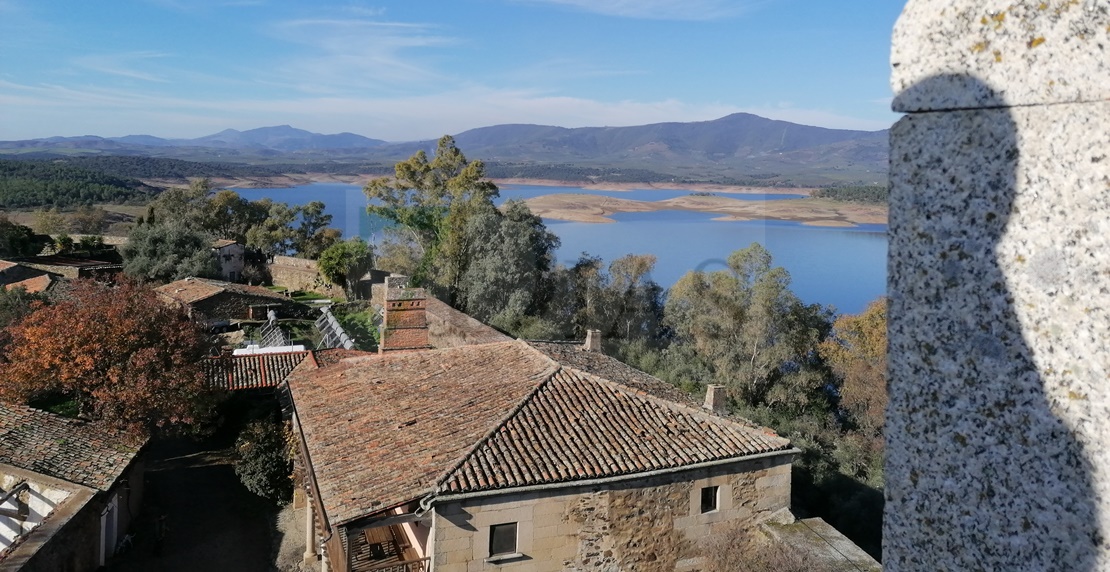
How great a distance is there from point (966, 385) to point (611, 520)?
8.91 metres

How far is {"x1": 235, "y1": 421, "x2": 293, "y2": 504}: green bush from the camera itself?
15.1 meters

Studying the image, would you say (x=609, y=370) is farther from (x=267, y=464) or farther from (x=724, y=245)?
(x=724, y=245)

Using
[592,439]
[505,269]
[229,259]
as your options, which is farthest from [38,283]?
[592,439]

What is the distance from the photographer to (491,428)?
10.7 m

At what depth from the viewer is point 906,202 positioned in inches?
63.4

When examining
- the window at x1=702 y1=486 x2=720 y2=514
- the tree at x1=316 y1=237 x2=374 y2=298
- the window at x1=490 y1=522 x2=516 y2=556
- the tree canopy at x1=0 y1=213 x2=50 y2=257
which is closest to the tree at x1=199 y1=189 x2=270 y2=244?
the tree canopy at x1=0 y1=213 x2=50 y2=257

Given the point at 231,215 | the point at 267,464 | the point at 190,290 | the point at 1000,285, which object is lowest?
the point at 267,464

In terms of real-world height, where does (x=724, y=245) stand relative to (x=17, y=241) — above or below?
above

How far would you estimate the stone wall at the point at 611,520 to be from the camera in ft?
30.5

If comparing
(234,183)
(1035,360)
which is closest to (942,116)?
(1035,360)

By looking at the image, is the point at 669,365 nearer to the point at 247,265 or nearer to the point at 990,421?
the point at 990,421

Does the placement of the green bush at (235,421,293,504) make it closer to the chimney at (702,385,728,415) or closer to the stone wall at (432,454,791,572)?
the stone wall at (432,454,791,572)

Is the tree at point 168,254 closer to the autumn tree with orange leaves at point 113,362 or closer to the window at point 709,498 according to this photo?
the autumn tree with orange leaves at point 113,362

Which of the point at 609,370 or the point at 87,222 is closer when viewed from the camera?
the point at 609,370
